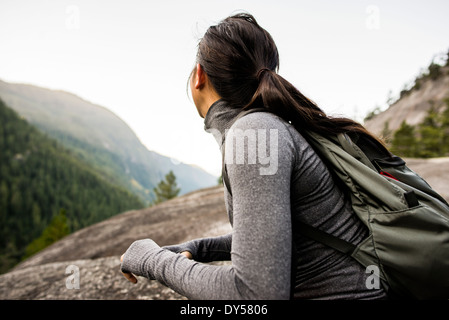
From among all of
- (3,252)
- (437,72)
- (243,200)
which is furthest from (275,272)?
(3,252)

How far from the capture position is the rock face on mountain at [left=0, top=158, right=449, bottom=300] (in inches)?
192

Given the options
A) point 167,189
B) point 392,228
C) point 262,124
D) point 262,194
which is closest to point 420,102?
point 167,189

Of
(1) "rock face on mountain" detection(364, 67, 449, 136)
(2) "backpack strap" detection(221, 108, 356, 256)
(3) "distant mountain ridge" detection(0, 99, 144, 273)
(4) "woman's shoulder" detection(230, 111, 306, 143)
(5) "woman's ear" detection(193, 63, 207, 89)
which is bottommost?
(3) "distant mountain ridge" detection(0, 99, 144, 273)

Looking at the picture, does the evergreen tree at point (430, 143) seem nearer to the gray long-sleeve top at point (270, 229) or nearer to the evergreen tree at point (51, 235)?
the gray long-sleeve top at point (270, 229)

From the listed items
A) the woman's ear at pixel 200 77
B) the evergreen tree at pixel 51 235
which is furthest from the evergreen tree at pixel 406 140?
the evergreen tree at pixel 51 235

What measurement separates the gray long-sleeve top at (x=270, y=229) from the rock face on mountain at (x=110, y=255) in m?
2.81

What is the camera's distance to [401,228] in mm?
1189

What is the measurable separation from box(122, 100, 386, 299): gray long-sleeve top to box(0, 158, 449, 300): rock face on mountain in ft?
9.22

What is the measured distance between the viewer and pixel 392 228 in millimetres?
1207

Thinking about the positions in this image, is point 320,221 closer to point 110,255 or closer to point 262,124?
point 262,124

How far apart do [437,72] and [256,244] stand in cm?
5865

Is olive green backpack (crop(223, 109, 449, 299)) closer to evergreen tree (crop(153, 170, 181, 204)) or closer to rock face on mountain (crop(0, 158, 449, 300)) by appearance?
rock face on mountain (crop(0, 158, 449, 300))

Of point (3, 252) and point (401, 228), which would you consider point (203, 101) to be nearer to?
point (401, 228)

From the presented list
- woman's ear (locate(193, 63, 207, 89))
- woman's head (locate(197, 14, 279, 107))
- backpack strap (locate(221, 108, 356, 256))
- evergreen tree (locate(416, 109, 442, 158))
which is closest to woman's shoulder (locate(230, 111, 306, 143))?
backpack strap (locate(221, 108, 356, 256))
